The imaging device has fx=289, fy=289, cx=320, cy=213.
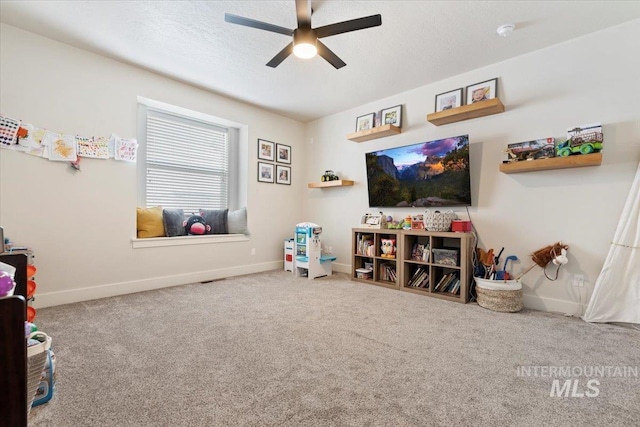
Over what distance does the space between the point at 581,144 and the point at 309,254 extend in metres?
3.20

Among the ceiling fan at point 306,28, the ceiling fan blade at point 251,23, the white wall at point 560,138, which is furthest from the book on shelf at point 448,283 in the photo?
the ceiling fan blade at point 251,23

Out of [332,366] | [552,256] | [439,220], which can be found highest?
[439,220]

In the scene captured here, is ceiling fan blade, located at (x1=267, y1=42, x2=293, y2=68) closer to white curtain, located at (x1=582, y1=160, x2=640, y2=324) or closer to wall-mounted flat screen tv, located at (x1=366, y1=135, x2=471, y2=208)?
wall-mounted flat screen tv, located at (x1=366, y1=135, x2=471, y2=208)

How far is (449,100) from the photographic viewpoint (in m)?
3.57

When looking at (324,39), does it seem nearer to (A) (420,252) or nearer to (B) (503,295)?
(A) (420,252)

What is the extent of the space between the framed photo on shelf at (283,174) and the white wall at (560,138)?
2.37 meters

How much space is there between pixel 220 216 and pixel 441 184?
3161 mm

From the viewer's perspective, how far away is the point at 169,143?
4.10m

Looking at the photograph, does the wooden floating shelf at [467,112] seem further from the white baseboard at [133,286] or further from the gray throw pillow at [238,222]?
the white baseboard at [133,286]

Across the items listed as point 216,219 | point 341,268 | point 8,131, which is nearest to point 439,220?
point 341,268

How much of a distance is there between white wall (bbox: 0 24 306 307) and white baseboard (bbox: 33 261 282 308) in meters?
0.01

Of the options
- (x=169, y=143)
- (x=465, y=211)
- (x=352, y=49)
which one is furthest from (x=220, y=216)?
(x=465, y=211)

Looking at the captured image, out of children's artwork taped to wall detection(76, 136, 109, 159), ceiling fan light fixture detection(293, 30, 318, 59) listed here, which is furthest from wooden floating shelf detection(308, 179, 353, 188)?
children's artwork taped to wall detection(76, 136, 109, 159)

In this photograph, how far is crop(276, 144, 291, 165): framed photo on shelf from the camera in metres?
5.00
